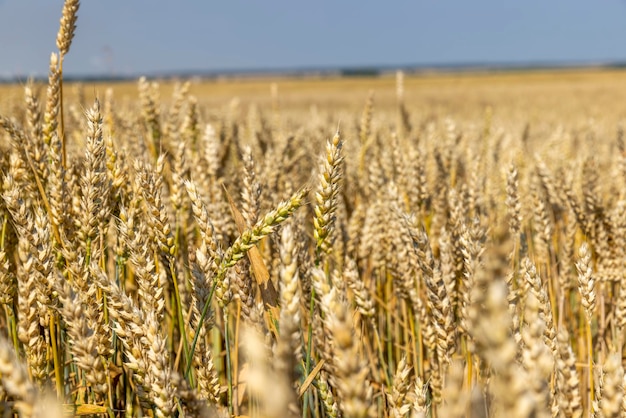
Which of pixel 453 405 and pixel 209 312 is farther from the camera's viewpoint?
pixel 209 312

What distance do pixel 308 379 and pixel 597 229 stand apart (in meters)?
1.36

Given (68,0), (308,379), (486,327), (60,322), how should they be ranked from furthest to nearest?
(68,0) < (60,322) < (308,379) < (486,327)

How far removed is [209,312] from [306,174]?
93.8 inches

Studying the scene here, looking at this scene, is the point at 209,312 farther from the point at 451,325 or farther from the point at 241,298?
the point at 451,325

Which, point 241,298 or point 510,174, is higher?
point 510,174

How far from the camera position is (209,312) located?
1222 mm

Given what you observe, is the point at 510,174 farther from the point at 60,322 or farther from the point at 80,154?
the point at 80,154

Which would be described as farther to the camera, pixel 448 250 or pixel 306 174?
pixel 306 174

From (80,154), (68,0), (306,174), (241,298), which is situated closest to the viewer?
(241,298)

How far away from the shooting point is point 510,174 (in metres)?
1.69

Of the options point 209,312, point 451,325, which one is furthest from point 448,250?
point 209,312

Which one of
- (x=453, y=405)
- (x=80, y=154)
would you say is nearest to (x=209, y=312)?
(x=453, y=405)

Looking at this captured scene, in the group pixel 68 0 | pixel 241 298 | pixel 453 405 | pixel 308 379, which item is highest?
pixel 68 0

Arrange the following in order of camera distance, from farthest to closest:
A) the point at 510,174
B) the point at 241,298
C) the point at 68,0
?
the point at 510,174, the point at 68,0, the point at 241,298
